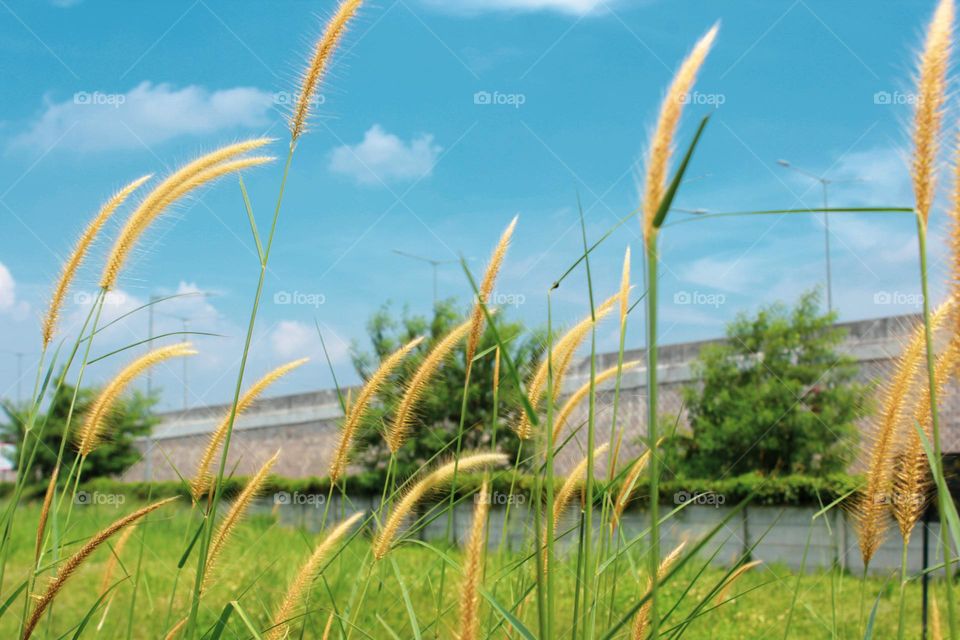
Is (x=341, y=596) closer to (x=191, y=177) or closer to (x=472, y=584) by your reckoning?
(x=191, y=177)

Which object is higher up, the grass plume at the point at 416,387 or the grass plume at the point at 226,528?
the grass plume at the point at 416,387

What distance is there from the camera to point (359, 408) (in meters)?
1.87

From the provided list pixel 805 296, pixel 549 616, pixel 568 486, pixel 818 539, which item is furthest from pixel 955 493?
pixel 549 616

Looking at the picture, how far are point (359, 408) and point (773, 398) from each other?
11.3 m

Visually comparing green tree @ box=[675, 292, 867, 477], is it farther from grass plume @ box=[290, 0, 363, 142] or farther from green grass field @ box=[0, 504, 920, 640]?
grass plume @ box=[290, 0, 363, 142]

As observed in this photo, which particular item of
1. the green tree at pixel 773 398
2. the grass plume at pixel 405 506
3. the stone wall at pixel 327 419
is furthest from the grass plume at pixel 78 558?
the green tree at pixel 773 398

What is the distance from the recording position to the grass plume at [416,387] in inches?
77.2

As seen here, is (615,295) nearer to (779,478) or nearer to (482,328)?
(482,328)

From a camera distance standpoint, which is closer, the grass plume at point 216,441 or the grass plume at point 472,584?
the grass plume at point 472,584

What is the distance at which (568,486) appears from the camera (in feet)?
5.75

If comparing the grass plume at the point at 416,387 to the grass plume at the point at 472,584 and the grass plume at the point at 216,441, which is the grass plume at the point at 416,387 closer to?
the grass plume at the point at 216,441

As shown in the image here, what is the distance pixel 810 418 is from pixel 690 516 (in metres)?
2.32

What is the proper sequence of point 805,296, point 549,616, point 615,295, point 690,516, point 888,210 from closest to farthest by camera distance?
point 549,616
point 888,210
point 615,295
point 690,516
point 805,296

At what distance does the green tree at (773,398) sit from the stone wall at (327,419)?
1.40ft
